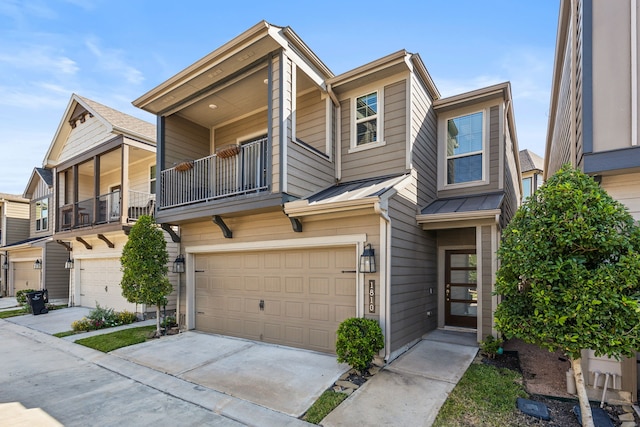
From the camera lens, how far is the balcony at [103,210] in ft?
35.9

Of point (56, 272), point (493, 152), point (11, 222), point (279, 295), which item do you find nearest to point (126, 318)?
point (279, 295)

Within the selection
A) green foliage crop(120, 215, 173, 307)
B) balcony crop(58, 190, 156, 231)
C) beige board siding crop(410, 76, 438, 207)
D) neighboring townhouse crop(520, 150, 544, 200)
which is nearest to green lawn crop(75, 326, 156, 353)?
green foliage crop(120, 215, 173, 307)

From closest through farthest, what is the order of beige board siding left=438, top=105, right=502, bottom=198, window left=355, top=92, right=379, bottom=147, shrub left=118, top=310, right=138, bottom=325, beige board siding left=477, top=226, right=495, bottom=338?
beige board siding left=477, top=226, right=495, bottom=338 < window left=355, top=92, right=379, bottom=147 < beige board siding left=438, top=105, right=502, bottom=198 < shrub left=118, top=310, right=138, bottom=325

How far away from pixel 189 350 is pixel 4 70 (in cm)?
989

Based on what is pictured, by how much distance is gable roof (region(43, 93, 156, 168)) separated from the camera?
34.7 feet

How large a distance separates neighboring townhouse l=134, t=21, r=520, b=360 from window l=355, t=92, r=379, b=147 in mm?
31

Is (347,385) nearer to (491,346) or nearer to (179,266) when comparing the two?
(491,346)

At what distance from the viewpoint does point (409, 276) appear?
21.1 feet

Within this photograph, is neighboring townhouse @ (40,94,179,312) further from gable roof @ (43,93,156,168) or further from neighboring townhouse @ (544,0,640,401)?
neighboring townhouse @ (544,0,640,401)

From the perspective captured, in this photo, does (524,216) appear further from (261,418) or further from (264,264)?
(264,264)

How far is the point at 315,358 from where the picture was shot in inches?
231

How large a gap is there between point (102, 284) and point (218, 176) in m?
8.11

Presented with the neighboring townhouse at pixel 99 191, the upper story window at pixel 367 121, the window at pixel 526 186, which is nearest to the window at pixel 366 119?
the upper story window at pixel 367 121

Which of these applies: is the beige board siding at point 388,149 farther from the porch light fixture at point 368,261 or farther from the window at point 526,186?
the window at point 526,186
